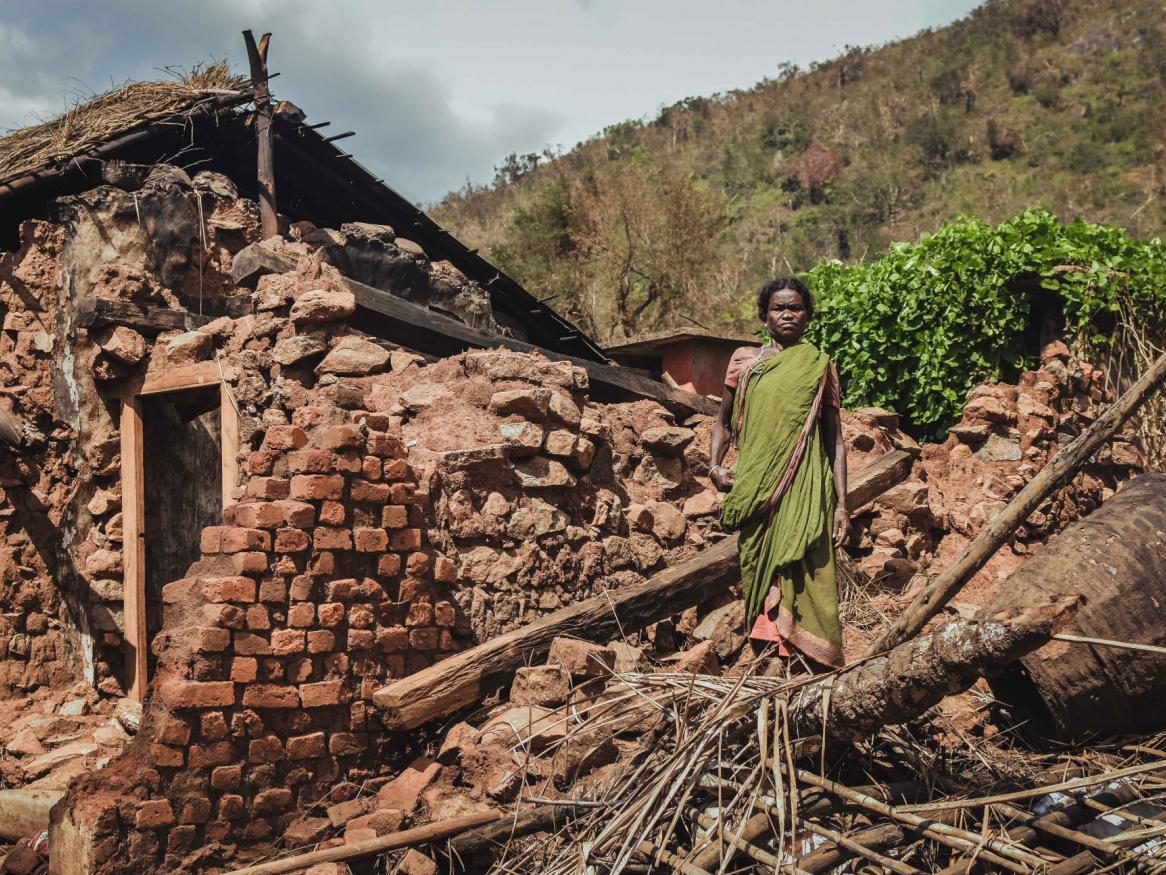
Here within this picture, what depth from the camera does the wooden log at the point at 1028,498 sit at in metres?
2.86

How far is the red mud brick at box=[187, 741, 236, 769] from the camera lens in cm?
A: 348

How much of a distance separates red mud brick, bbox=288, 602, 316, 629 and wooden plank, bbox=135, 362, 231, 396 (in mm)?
1741

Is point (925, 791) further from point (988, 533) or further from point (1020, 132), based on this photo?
point (1020, 132)

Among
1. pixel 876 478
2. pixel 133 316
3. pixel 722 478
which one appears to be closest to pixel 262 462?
pixel 722 478

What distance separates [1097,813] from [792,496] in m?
1.39

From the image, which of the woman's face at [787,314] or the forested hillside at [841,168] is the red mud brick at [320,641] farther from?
the forested hillside at [841,168]

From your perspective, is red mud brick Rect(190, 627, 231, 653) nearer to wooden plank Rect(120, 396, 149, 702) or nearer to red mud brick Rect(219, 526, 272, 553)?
red mud brick Rect(219, 526, 272, 553)

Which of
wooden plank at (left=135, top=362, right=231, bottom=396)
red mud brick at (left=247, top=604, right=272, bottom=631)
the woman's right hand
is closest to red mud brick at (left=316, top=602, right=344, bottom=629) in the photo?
red mud brick at (left=247, top=604, right=272, bottom=631)

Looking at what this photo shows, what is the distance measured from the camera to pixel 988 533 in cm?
287

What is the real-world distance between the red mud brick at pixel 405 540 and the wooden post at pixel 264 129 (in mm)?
3715

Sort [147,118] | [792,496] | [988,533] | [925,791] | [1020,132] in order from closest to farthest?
[988,533]
[925,791]
[792,496]
[147,118]
[1020,132]

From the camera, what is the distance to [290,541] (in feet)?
→ 12.3

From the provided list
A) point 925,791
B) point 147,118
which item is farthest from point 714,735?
point 147,118

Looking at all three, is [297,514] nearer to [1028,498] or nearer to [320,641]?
[320,641]
